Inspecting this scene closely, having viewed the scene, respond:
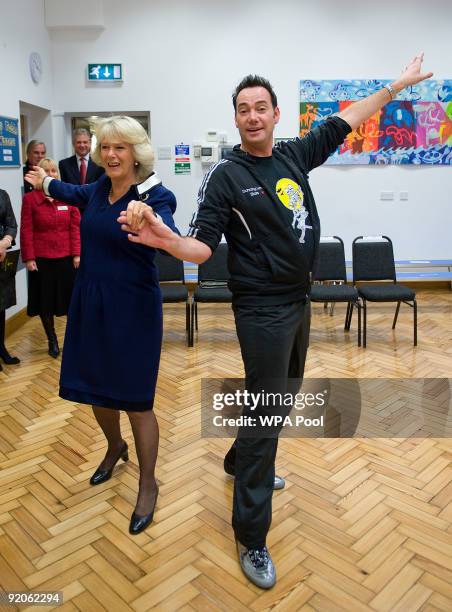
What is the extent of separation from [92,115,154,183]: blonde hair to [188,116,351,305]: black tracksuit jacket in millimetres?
385

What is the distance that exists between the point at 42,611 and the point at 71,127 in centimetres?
663

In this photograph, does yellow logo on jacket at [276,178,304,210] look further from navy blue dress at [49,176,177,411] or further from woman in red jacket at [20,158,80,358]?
woman in red jacket at [20,158,80,358]

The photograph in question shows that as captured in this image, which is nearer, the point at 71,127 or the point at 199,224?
the point at 199,224

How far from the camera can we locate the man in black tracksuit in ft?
6.49

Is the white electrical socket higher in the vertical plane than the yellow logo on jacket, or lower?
higher

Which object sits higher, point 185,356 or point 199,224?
point 199,224

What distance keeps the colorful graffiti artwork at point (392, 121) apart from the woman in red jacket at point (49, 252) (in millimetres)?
3882

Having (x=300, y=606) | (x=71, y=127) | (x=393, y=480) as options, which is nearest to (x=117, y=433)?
(x=300, y=606)

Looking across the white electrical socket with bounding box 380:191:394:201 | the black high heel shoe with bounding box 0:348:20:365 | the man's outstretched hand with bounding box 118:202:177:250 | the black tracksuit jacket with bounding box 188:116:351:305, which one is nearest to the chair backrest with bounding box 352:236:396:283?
the white electrical socket with bounding box 380:191:394:201

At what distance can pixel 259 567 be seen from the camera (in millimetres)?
Answer: 2113

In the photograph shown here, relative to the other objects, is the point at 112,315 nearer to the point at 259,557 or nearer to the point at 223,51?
the point at 259,557

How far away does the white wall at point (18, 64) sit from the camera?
5.46 meters

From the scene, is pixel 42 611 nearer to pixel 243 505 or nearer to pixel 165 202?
pixel 243 505

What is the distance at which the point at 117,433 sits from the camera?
2785 millimetres
